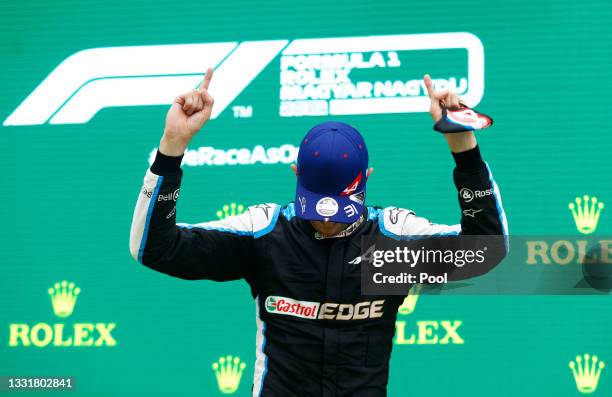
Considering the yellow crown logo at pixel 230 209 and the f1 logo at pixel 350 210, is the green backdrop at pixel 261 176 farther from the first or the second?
the f1 logo at pixel 350 210

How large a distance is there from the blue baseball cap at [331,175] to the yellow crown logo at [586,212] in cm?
150

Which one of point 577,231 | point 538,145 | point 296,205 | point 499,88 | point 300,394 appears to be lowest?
point 300,394

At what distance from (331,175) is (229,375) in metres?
1.62

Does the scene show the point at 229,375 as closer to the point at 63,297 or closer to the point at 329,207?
the point at 63,297

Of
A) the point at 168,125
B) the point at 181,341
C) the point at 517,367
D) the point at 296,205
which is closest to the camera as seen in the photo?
the point at 168,125

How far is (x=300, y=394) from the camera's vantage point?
164 centimetres

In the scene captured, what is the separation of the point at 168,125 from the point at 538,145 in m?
1.75

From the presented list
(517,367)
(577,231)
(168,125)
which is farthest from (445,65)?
(168,125)

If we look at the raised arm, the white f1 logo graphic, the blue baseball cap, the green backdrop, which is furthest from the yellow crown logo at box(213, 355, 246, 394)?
the blue baseball cap

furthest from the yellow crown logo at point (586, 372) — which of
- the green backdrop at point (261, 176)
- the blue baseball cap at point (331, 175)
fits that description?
the blue baseball cap at point (331, 175)

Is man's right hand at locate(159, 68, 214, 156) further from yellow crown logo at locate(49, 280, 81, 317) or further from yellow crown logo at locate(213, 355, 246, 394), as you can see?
yellow crown logo at locate(49, 280, 81, 317)

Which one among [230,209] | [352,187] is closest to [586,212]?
[230,209]

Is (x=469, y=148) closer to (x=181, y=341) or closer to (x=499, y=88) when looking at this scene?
(x=499, y=88)

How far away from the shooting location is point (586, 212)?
2.90m
